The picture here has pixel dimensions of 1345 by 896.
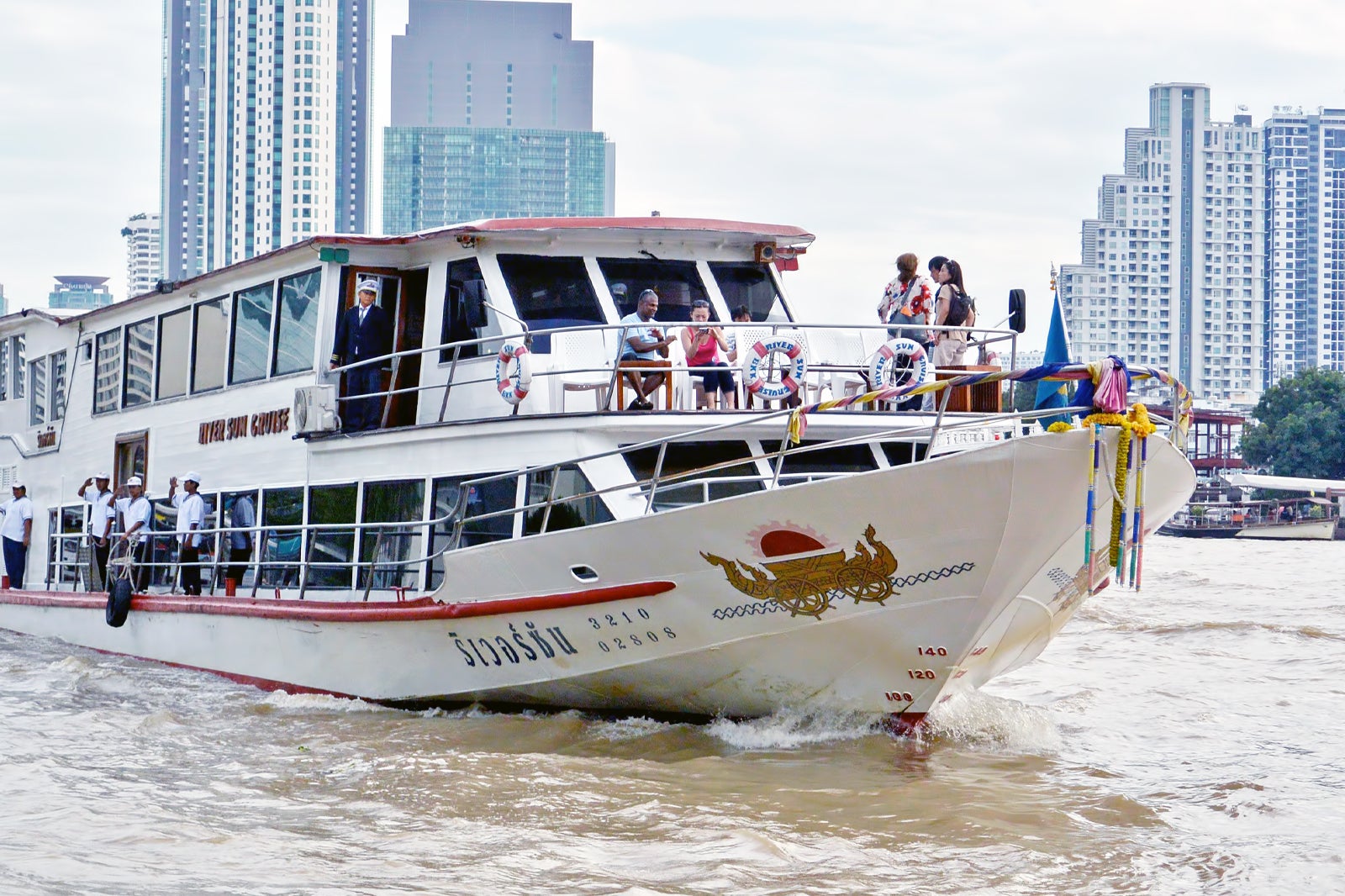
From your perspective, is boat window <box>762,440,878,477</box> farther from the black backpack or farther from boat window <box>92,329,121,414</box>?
boat window <box>92,329,121,414</box>

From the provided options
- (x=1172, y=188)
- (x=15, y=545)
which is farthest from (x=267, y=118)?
(x=15, y=545)

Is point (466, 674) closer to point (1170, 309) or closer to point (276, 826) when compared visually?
point (276, 826)

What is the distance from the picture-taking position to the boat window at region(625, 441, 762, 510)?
34.3 feet

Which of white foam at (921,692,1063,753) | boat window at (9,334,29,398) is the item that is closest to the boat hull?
white foam at (921,692,1063,753)

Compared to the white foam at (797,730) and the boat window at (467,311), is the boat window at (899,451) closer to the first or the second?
the white foam at (797,730)

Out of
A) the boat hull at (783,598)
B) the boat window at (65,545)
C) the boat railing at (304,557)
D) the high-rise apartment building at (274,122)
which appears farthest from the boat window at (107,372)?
the high-rise apartment building at (274,122)

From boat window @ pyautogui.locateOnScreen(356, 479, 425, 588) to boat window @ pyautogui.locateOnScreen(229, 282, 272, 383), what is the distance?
2023 millimetres

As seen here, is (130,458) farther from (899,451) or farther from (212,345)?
(899,451)

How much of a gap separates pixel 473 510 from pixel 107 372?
6.69 metres

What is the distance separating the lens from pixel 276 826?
27.3ft

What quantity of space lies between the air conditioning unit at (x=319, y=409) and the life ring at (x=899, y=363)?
13.7 ft

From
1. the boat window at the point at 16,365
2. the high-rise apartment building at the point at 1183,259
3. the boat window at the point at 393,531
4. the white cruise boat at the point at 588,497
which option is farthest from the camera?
the high-rise apartment building at the point at 1183,259

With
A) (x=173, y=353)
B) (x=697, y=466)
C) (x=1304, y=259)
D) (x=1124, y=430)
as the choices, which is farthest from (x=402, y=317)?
(x=1304, y=259)

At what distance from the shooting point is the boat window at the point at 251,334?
13188 mm
